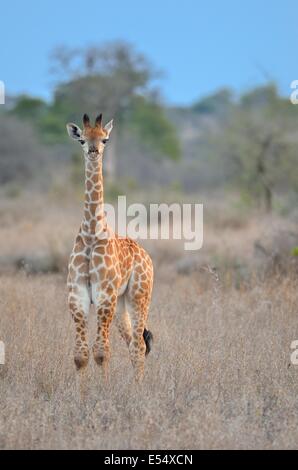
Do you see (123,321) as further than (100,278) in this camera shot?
Yes

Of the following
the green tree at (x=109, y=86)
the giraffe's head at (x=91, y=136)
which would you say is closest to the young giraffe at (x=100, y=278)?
the giraffe's head at (x=91, y=136)

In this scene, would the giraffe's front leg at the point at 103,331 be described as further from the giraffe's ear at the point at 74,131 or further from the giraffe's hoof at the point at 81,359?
the giraffe's ear at the point at 74,131

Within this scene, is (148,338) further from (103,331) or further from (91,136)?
(91,136)

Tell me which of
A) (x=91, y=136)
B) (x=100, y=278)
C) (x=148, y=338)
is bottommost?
(x=148, y=338)

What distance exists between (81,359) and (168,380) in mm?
775

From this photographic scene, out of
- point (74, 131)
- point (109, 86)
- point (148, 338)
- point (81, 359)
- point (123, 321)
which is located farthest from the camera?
point (109, 86)

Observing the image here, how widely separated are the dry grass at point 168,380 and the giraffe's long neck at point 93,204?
48.5 inches

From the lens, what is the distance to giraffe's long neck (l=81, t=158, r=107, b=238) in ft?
23.0

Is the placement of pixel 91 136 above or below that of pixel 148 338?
above

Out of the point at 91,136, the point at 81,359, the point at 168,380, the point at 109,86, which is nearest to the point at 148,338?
the point at 168,380

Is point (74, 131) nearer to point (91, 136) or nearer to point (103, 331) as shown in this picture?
point (91, 136)

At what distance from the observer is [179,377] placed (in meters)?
6.88

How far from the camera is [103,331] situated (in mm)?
6820

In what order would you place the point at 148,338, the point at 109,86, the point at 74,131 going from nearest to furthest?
the point at 74,131 < the point at 148,338 < the point at 109,86
